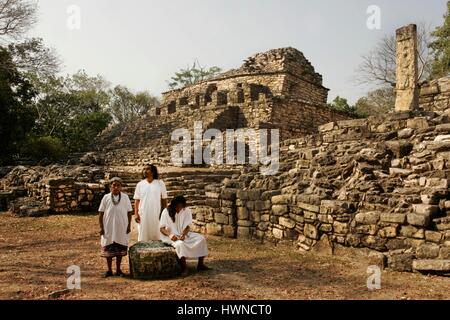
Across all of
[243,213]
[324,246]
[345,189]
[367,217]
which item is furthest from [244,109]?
[367,217]

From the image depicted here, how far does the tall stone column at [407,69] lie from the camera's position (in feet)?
36.5

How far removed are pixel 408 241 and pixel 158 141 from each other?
17490 mm

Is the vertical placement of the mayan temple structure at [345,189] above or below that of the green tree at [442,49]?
below

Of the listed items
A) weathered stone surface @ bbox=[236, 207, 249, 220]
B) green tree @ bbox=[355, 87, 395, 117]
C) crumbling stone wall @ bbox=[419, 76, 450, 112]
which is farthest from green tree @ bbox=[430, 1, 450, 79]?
Answer: weathered stone surface @ bbox=[236, 207, 249, 220]

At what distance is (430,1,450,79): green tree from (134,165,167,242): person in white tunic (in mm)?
22618

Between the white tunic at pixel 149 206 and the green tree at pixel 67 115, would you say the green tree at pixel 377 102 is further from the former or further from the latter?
the white tunic at pixel 149 206

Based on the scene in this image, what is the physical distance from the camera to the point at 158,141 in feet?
72.4

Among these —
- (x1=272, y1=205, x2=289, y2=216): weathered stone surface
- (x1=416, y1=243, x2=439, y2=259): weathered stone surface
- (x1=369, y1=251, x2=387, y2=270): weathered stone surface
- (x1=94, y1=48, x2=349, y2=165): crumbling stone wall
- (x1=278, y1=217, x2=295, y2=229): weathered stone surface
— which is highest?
(x1=94, y1=48, x2=349, y2=165): crumbling stone wall

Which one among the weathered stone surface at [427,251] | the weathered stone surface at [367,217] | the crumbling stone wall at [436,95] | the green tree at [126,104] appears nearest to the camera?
the weathered stone surface at [427,251]

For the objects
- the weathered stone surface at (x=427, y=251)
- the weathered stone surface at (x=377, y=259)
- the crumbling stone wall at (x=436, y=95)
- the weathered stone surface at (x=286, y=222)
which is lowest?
the weathered stone surface at (x=377, y=259)

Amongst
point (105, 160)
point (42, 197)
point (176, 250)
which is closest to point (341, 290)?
point (176, 250)

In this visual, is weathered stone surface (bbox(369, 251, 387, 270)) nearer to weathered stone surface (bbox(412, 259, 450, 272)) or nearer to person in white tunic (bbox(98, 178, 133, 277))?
weathered stone surface (bbox(412, 259, 450, 272))

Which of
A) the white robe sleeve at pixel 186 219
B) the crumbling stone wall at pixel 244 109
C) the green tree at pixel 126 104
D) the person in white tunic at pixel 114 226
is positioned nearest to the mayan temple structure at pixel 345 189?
the white robe sleeve at pixel 186 219

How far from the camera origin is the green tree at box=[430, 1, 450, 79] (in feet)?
79.0
